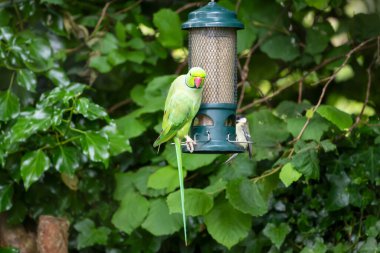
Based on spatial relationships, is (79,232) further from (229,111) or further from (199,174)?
(229,111)

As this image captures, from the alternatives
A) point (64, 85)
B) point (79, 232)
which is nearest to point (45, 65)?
point (64, 85)

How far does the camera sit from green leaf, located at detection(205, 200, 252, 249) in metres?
4.59

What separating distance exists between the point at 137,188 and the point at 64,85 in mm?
710

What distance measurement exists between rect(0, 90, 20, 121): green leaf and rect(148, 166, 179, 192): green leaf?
0.81 metres

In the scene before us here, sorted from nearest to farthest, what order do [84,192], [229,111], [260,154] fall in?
1. [229,111]
2. [260,154]
3. [84,192]

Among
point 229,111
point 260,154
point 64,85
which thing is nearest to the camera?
point 229,111

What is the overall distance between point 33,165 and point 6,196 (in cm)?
47

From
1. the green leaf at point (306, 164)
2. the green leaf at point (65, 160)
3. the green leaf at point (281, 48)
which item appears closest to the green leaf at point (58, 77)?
the green leaf at point (65, 160)

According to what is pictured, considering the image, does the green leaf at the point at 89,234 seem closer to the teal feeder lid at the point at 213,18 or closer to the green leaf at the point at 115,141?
the green leaf at the point at 115,141

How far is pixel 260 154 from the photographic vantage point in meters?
4.77

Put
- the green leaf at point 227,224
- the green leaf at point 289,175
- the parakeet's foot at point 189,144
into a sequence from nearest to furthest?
the parakeet's foot at point 189,144
the green leaf at point 289,175
the green leaf at point 227,224

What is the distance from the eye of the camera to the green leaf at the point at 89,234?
526cm

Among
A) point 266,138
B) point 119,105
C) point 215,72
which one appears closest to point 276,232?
point 266,138

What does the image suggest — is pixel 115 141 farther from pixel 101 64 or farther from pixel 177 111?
pixel 177 111
